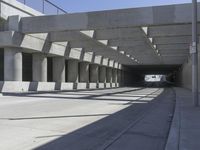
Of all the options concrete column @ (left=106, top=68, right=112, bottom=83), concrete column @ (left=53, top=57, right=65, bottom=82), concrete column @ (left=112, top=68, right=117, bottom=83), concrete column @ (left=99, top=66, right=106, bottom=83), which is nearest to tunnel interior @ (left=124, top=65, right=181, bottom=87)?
concrete column @ (left=112, top=68, right=117, bottom=83)

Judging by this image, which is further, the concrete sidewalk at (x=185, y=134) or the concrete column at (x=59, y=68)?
the concrete column at (x=59, y=68)

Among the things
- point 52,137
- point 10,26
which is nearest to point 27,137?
point 52,137

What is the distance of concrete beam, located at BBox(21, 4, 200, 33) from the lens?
2705 centimetres

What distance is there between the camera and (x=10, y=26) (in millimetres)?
31891

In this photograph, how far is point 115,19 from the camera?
2844 cm

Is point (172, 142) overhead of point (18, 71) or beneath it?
beneath

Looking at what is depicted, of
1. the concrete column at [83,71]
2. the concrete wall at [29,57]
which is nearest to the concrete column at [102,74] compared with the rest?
the concrete column at [83,71]

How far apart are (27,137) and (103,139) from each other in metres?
1.82

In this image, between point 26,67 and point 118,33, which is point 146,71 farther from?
point 118,33

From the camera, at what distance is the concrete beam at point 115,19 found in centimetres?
2705

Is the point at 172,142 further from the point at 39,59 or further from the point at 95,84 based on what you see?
the point at 95,84

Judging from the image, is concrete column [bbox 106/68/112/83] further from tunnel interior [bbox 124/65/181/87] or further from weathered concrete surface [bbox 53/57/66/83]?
weathered concrete surface [bbox 53/57/66/83]

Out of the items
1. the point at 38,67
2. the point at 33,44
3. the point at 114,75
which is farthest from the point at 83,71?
the point at 114,75

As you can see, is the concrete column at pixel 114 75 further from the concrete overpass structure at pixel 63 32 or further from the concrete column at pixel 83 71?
the concrete overpass structure at pixel 63 32
